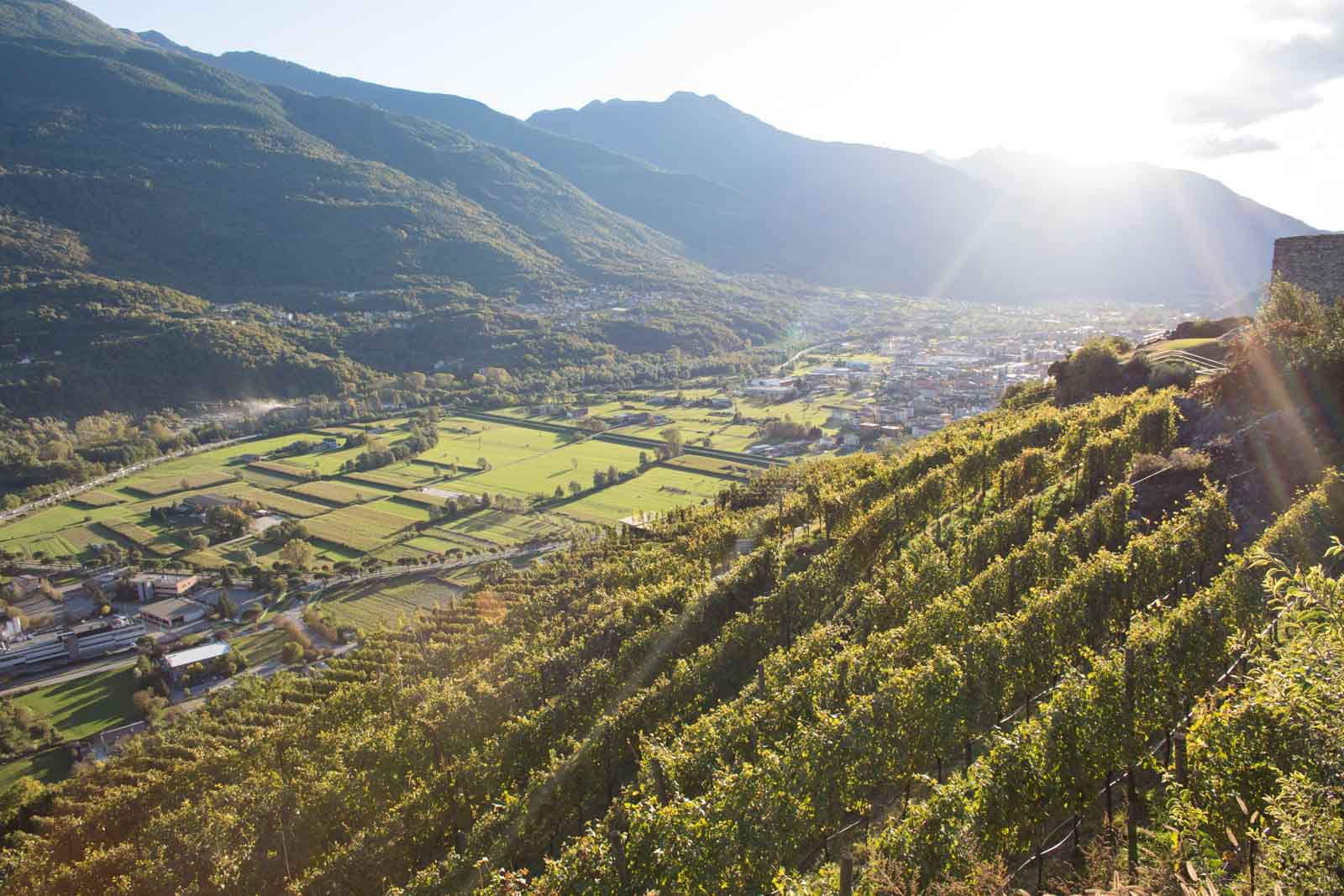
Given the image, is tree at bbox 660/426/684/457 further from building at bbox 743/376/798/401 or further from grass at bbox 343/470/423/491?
grass at bbox 343/470/423/491

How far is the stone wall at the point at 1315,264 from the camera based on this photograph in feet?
108

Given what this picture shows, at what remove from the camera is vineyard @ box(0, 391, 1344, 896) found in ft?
30.3

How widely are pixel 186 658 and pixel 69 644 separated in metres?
9.55

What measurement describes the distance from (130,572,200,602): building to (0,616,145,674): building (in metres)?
3.88

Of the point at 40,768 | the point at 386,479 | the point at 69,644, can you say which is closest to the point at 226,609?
the point at 69,644

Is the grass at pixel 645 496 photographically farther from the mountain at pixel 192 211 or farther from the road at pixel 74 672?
the mountain at pixel 192 211

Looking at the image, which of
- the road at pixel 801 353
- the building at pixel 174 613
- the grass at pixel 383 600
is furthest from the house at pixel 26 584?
the road at pixel 801 353

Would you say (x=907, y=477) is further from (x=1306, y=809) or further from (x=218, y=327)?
(x=218, y=327)

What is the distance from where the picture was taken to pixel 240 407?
106 m

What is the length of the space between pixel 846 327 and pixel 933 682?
184291 mm

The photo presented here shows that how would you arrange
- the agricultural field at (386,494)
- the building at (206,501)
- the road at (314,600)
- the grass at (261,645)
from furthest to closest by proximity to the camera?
the building at (206,501) < the agricultural field at (386,494) < the grass at (261,645) < the road at (314,600)

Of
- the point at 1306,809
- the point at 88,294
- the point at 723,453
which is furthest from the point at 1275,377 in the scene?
the point at 88,294

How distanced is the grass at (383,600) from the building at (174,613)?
27.1 ft

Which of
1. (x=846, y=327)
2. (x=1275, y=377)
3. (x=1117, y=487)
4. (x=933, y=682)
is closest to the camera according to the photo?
(x=933, y=682)
